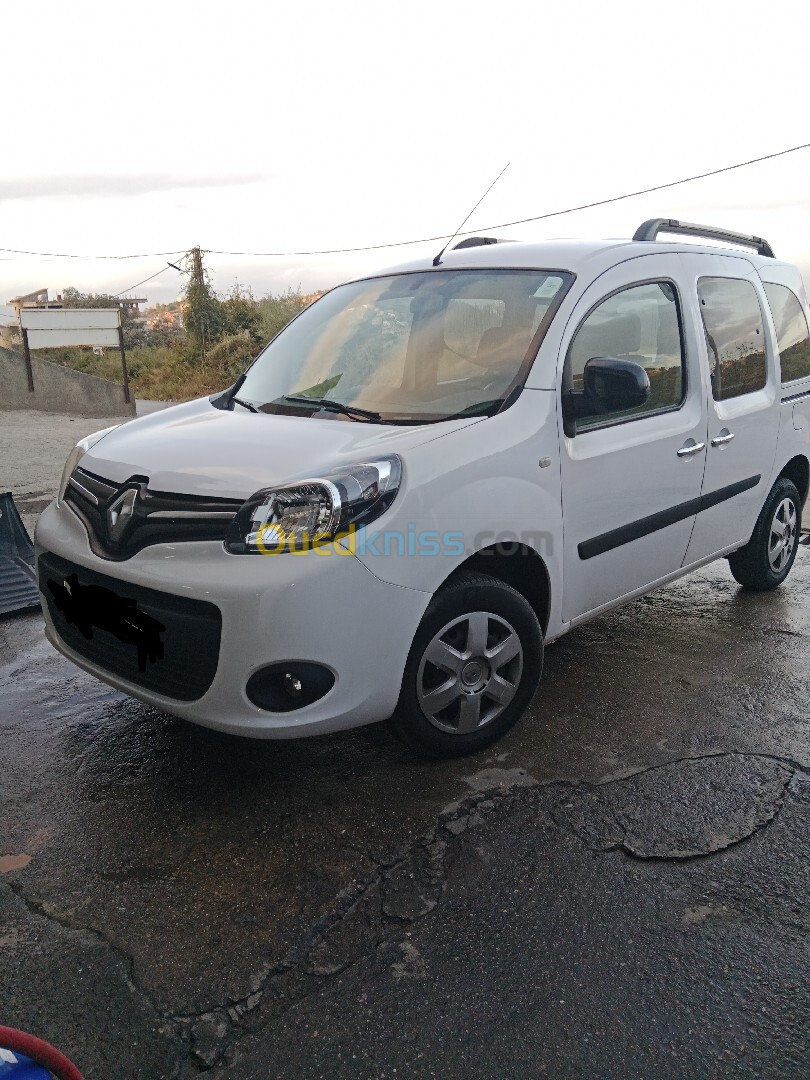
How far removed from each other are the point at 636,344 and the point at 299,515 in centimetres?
170

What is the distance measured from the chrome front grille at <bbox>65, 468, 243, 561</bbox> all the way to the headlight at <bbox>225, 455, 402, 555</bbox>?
59 millimetres

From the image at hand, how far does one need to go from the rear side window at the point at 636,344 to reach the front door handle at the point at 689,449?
18 centimetres

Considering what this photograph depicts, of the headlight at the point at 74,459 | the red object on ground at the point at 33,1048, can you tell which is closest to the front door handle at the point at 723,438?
the headlight at the point at 74,459

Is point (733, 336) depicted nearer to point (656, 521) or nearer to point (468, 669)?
point (656, 521)

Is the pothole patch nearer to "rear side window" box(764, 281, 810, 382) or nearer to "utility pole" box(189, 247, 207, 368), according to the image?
"rear side window" box(764, 281, 810, 382)

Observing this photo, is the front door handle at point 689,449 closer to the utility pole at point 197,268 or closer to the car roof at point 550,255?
the car roof at point 550,255

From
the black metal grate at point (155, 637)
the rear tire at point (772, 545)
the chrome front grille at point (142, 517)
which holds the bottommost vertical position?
the rear tire at point (772, 545)

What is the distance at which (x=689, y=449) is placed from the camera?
3.52 metres

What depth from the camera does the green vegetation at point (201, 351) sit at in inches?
970

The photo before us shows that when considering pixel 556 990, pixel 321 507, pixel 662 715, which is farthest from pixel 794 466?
pixel 556 990

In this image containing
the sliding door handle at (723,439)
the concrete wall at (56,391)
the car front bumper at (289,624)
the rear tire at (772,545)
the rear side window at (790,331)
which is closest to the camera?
the car front bumper at (289,624)

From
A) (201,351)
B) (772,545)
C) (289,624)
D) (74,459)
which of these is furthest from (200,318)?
(289,624)

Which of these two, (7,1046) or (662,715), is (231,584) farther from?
(662,715)

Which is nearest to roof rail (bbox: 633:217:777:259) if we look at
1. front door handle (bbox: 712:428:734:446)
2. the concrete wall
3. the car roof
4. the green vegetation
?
the car roof
